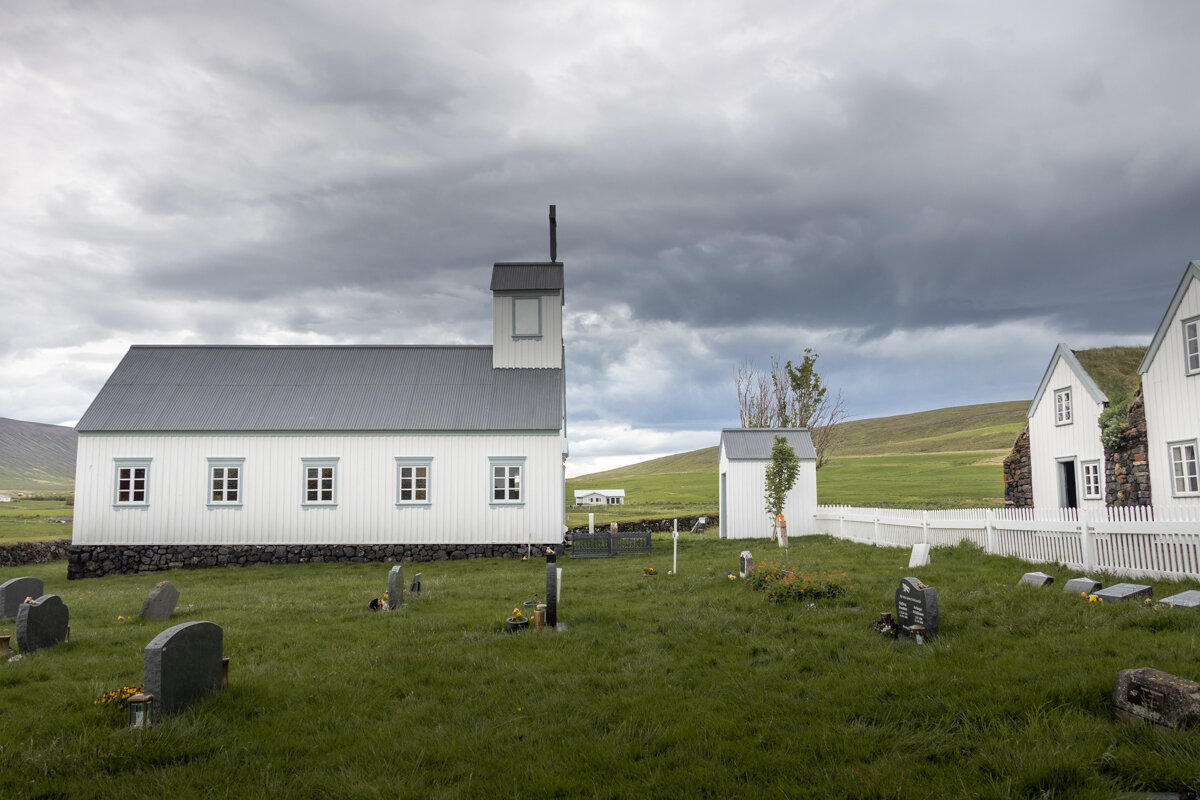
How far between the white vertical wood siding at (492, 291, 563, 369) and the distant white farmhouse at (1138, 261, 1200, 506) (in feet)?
64.4

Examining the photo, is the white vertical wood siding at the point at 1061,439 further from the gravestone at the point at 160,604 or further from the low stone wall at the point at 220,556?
the gravestone at the point at 160,604

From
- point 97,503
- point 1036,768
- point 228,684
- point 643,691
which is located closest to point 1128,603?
point 1036,768

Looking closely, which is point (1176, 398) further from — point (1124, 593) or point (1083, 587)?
point (1124, 593)

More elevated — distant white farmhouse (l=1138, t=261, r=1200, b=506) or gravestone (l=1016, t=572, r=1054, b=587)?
distant white farmhouse (l=1138, t=261, r=1200, b=506)

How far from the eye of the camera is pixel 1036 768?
5285 mm

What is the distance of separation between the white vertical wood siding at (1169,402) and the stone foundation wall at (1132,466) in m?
0.21

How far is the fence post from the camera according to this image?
1436 cm

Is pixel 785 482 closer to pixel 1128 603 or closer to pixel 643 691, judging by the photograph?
pixel 1128 603

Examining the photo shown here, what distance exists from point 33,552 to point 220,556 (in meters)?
12.4

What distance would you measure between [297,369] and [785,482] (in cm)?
2021

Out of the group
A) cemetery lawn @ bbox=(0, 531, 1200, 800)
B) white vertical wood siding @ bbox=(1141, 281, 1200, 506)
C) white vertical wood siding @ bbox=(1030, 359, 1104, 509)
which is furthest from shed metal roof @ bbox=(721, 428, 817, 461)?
cemetery lawn @ bbox=(0, 531, 1200, 800)

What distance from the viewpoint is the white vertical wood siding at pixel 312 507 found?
26.1m

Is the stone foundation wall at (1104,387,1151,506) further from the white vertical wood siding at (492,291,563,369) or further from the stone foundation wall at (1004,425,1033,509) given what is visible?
the white vertical wood siding at (492,291,563,369)

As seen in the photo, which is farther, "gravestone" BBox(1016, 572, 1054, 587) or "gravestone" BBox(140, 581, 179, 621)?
"gravestone" BBox(140, 581, 179, 621)
